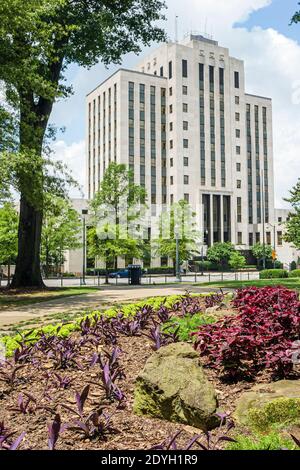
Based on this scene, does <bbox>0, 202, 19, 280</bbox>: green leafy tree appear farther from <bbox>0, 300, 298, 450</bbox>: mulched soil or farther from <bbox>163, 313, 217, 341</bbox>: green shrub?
<bbox>0, 300, 298, 450</bbox>: mulched soil

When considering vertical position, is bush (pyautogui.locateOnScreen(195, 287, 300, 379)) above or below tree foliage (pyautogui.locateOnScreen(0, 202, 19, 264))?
below

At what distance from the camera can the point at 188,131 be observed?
85688mm

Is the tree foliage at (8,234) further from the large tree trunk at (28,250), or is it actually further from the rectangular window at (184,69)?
the rectangular window at (184,69)

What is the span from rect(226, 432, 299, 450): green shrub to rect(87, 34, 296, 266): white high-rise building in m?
80.3

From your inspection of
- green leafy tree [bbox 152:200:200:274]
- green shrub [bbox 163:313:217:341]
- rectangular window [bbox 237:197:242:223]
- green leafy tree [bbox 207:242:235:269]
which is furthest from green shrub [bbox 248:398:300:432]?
rectangular window [bbox 237:197:242:223]

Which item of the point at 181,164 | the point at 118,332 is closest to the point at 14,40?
the point at 118,332

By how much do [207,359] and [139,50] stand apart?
80.2 feet

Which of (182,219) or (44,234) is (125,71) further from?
(44,234)

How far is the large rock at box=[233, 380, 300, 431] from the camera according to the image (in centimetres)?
401

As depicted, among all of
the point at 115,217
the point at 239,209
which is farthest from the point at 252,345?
the point at 239,209

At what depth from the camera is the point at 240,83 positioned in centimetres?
9306

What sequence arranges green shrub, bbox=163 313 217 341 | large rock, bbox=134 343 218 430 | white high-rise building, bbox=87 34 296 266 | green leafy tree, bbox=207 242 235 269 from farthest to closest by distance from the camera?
white high-rise building, bbox=87 34 296 266
green leafy tree, bbox=207 242 235 269
green shrub, bbox=163 313 217 341
large rock, bbox=134 343 218 430

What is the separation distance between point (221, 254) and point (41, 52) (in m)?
62.3
